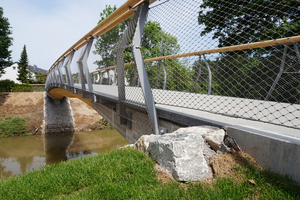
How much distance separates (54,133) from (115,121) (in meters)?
15.7

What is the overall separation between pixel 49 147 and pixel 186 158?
15.7 meters

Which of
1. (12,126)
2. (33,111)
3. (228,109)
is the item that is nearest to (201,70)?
(228,109)

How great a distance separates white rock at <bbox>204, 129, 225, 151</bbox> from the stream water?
10.6 meters

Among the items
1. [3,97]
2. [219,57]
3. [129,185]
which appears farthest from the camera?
[3,97]

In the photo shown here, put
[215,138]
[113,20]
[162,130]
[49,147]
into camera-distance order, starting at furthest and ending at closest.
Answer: [49,147]
[113,20]
[162,130]
[215,138]

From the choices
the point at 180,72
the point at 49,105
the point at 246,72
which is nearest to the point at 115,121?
the point at 180,72

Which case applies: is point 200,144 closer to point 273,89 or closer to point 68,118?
point 273,89

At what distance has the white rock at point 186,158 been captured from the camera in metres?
2.02

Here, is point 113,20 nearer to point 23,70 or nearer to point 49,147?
point 49,147

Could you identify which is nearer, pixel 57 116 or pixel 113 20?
pixel 113 20

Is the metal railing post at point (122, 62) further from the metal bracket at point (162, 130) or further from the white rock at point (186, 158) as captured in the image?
the white rock at point (186, 158)

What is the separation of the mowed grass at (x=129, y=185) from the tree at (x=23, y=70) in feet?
155

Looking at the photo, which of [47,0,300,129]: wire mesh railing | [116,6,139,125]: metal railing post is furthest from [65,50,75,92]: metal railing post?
[116,6,139,125]: metal railing post

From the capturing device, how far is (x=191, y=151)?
6.87 feet
